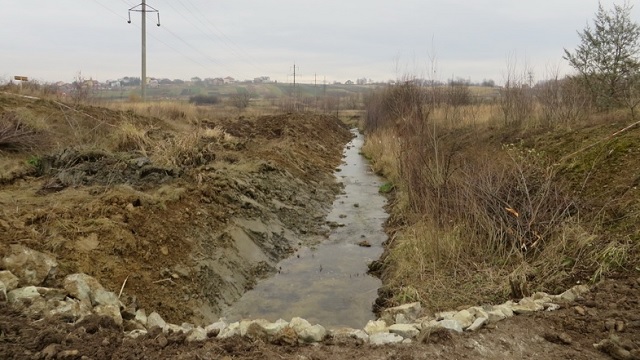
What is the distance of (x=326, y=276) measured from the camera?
7742mm

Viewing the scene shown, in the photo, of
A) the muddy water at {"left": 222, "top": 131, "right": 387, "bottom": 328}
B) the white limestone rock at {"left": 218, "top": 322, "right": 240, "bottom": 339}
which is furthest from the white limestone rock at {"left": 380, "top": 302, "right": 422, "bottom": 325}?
the white limestone rock at {"left": 218, "top": 322, "right": 240, "bottom": 339}

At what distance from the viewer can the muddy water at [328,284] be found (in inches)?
251

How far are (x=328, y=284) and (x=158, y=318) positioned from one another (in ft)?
10.6

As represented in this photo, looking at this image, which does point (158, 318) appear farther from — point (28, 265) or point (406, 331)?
point (406, 331)

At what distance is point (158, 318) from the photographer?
4.79m

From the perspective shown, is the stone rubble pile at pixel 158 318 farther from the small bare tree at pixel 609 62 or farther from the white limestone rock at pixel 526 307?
the small bare tree at pixel 609 62

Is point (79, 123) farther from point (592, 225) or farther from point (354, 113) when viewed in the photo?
point (354, 113)

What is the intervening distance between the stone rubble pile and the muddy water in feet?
5.39

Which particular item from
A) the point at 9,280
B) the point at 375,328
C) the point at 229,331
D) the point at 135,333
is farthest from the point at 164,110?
the point at 375,328

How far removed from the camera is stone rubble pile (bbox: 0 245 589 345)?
4105 mm

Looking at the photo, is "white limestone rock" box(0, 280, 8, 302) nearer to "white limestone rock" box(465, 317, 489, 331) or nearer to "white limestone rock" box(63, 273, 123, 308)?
"white limestone rock" box(63, 273, 123, 308)

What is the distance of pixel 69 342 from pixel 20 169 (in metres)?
7.44

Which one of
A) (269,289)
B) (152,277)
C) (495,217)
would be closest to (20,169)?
(152,277)

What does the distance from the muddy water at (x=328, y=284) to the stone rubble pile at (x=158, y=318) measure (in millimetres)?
1644
